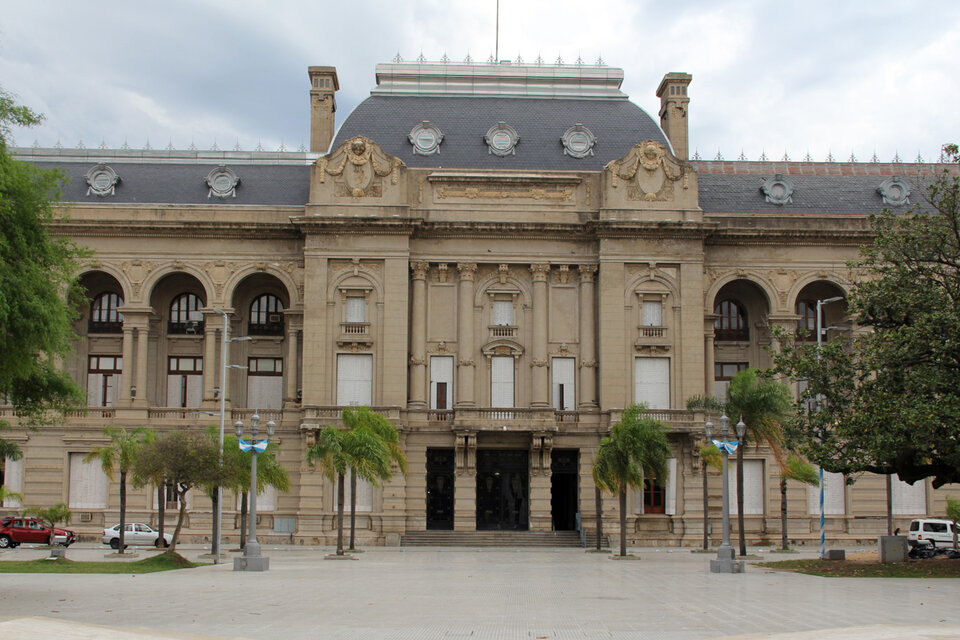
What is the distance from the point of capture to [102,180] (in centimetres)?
6350

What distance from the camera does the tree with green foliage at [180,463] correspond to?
138 ft

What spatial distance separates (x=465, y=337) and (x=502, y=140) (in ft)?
38.3

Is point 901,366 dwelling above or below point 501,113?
below

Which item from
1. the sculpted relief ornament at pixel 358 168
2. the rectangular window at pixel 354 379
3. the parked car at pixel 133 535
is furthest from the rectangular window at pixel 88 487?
the sculpted relief ornament at pixel 358 168

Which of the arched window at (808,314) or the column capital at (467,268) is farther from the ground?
the column capital at (467,268)

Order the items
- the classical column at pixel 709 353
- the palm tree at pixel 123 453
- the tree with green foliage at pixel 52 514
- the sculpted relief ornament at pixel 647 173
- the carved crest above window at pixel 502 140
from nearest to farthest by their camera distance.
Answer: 1. the palm tree at pixel 123 453
2. the tree with green foliage at pixel 52 514
3. the sculpted relief ornament at pixel 647 173
4. the classical column at pixel 709 353
5. the carved crest above window at pixel 502 140

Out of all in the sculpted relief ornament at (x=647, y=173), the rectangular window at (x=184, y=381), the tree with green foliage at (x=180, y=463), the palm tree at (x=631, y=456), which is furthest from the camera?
the rectangular window at (x=184, y=381)

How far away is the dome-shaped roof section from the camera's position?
2493 inches

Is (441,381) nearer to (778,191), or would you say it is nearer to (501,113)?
(501,113)

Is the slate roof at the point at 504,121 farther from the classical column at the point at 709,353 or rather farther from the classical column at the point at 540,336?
the classical column at the point at 709,353

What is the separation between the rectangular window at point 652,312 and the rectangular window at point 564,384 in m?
4.60

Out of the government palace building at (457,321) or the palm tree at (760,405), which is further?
the government palace building at (457,321)

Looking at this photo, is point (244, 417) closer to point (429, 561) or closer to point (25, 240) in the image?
point (429, 561)

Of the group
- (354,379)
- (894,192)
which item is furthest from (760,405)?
(894,192)
